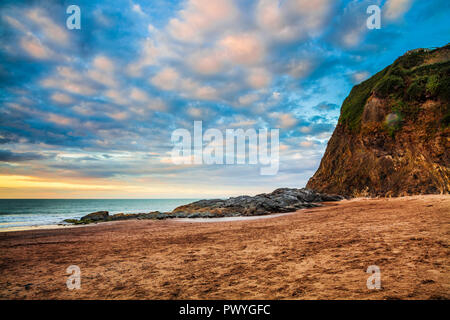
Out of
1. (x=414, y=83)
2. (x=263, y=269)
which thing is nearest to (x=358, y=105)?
(x=414, y=83)

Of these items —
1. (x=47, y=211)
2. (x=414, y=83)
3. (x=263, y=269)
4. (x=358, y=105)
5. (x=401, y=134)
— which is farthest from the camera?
(x=47, y=211)

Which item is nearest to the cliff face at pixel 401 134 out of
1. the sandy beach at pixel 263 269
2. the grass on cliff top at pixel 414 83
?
the grass on cliff top at pixel 414 83

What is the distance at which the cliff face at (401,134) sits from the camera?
67.4 ft

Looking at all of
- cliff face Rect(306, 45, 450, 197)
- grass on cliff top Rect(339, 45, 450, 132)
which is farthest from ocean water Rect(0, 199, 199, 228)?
grass on cliff top Rect(339, 45, 450, 132)

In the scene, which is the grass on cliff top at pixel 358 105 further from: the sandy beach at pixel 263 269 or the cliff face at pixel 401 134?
the sandy beach at pixel 263 269

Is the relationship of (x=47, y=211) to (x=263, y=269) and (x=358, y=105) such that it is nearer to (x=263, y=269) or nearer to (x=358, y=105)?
(x=263, y=269)

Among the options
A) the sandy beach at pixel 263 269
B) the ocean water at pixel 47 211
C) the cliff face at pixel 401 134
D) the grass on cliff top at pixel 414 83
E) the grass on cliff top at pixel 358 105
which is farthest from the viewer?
the grass on cliff top at pixel 358 105

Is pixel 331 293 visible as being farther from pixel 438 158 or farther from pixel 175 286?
pixel 438 158

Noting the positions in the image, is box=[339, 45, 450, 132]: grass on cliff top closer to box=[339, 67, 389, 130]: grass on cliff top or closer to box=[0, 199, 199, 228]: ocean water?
box=[339, 67, 389, 130]: grass on cliff top

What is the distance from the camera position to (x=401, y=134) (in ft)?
80.0

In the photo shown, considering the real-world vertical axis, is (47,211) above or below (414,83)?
below
